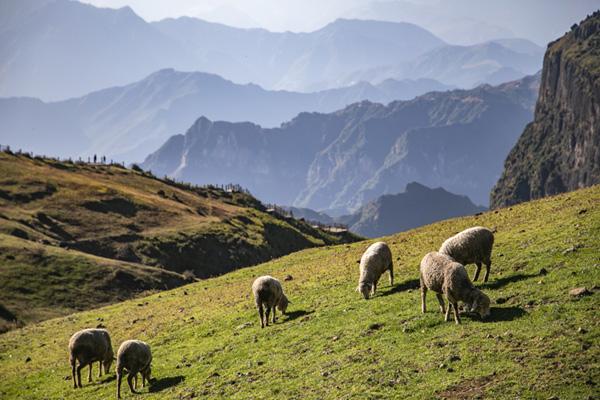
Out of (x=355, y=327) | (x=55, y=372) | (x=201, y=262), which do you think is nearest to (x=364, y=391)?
(x=355, y=327)

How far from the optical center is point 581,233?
33.9m

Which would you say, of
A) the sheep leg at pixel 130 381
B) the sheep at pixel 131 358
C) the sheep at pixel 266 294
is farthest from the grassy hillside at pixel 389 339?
the sheep at pixel 131 358

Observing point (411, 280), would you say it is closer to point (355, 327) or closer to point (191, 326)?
point (355, 327)

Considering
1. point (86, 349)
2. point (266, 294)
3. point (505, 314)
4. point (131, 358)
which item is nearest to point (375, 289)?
point (266, 294)

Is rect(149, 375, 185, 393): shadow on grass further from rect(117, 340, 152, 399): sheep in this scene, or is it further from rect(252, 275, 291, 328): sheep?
rect(252, 275, 291, 328): sheep

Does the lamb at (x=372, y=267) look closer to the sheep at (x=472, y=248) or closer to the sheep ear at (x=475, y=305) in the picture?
the sheep at (x=472, y=248)

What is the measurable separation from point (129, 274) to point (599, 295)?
201 feet

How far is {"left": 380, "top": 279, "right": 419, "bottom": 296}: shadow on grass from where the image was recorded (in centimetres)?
3347

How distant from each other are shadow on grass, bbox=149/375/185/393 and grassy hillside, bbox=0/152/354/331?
34.7m

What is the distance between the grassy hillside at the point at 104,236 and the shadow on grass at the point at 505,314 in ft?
158

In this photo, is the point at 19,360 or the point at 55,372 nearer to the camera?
the point at 55,372

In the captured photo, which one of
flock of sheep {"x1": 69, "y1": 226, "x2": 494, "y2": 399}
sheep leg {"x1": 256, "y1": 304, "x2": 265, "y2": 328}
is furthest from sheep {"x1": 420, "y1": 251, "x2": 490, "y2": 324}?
sheep leg {"x1": 256, "y1": 304, "x2": 265, "y2": 328}

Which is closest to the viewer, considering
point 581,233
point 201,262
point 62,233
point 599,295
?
point 599,295

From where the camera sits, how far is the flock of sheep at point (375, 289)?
2550 centimetres
